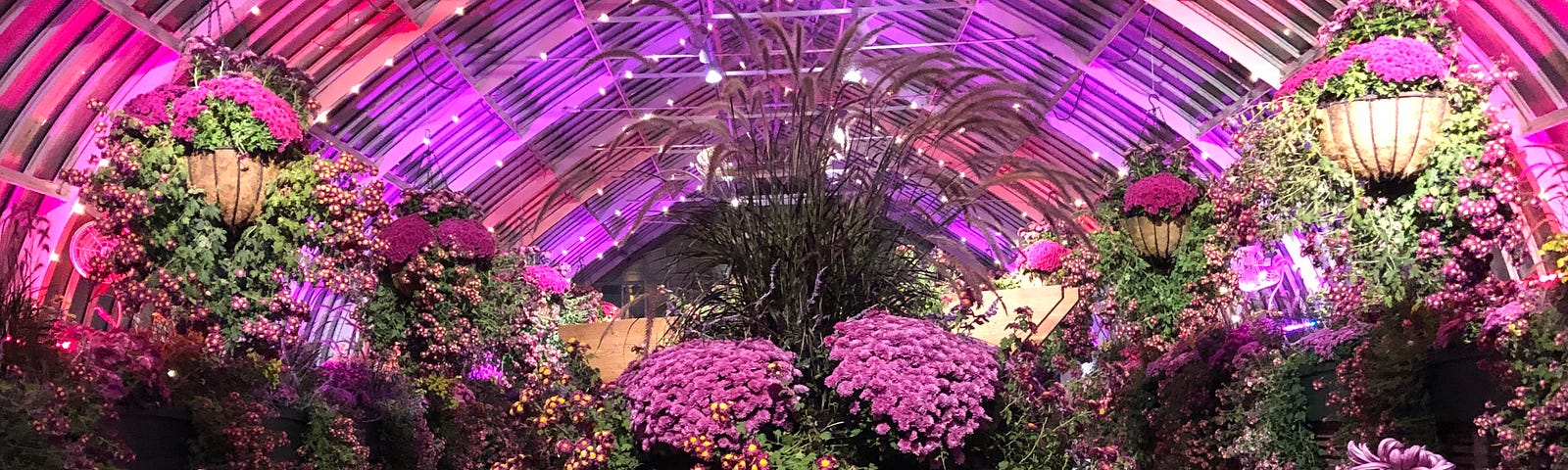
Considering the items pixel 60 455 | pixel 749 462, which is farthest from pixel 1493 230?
pixel 60 455

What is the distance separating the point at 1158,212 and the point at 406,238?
367 centimetres

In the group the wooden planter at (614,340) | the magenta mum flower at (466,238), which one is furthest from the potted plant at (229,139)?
the magenta mum flower at (466,238)

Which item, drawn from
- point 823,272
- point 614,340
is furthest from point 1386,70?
point 614,340

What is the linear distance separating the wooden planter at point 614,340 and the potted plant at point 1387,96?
8.06 ft

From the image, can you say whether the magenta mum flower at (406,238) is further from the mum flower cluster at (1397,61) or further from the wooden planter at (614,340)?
the mum flower cluster at (1397,61)

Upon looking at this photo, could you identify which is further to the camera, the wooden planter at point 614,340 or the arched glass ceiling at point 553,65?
the arched glass ceiling at point 553,65

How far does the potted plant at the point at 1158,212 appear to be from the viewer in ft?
19.5

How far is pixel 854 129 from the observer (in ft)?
11.1

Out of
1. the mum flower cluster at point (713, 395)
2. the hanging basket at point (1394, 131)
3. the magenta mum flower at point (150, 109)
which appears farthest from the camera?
the magenta mum flower at point (150, 109)

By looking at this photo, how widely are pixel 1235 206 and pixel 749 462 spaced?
234cm

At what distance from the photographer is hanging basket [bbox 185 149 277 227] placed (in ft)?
16.2

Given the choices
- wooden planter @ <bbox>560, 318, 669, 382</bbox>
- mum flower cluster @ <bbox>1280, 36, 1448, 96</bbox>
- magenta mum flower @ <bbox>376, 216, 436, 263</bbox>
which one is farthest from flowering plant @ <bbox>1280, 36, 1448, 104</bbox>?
magenta mum flower @ <bbox>376, 216, 436, 263</bbox>

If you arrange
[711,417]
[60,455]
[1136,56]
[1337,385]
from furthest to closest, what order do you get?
[1136,56] → [1337,385] → [60,455] → [711,417]

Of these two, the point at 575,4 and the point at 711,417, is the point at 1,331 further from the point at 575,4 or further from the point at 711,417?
the point at 575,4
